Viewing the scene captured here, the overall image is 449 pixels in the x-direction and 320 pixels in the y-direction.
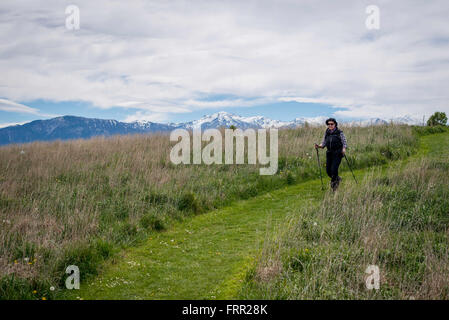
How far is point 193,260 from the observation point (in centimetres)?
638

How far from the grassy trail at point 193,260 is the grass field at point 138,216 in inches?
0.8

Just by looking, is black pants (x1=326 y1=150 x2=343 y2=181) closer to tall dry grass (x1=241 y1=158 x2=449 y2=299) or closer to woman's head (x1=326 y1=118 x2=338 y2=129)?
woman's head (x1=326 y1=118 x2=338 y2=129)

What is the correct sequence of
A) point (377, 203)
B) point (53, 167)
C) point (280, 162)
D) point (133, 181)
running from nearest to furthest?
1. point (377, 203)
2. point (133, 181)
3. point (53, 167)
4. point (280, 162)

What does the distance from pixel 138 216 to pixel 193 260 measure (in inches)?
98.3

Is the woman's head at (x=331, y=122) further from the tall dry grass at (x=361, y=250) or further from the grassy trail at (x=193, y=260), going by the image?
the grassy trail at (x=193, y=260)

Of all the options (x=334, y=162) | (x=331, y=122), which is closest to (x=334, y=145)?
(x=334, y=162)

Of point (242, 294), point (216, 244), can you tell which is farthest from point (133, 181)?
point (242, 294)

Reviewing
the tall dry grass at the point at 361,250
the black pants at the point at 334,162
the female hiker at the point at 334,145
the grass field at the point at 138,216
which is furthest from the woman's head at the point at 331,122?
the tall dry grass at the point at 361,250

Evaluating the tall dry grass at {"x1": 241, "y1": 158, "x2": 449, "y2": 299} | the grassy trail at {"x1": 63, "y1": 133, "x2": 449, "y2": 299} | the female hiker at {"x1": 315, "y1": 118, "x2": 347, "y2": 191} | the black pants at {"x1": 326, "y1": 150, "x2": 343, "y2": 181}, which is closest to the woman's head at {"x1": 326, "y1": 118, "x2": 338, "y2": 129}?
the female hiker at {"x1": 315, "y1": 118, "x2": 347, "y2": 191}

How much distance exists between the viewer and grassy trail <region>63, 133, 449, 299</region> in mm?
5223

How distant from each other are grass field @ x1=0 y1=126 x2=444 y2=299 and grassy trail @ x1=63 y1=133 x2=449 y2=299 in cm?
2

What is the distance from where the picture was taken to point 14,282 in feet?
16.2
